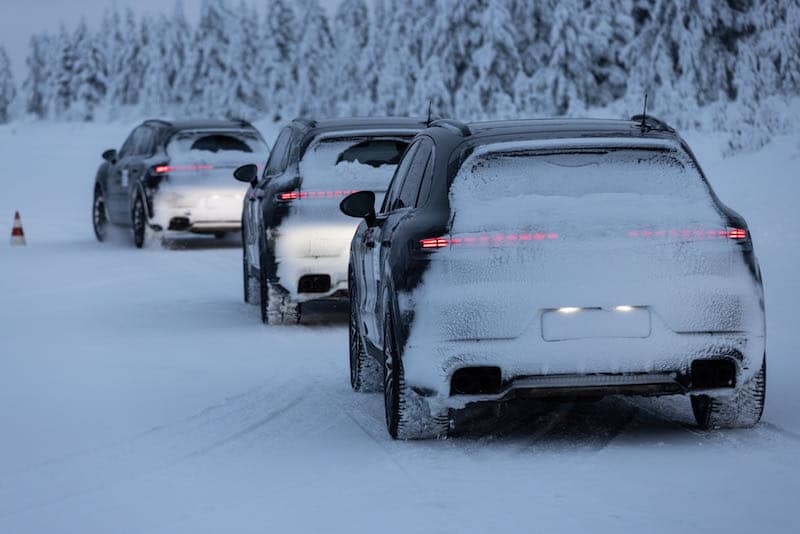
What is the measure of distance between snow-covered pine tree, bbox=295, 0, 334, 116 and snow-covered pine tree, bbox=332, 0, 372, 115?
89cm

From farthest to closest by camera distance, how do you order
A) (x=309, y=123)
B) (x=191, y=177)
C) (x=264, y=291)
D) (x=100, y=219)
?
1. (x=100, y=219)
2. (x=191, y=177)
3. (x=309, y=123)
4. (x=264, y=291)

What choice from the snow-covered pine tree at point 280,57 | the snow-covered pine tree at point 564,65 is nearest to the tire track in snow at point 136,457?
the snow-covered pine tree at point 564,65

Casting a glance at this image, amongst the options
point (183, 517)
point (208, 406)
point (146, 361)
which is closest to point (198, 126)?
point (146, 361)

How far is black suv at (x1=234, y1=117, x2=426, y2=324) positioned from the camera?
1351cm

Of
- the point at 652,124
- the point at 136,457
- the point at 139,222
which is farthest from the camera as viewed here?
the point at 139,222

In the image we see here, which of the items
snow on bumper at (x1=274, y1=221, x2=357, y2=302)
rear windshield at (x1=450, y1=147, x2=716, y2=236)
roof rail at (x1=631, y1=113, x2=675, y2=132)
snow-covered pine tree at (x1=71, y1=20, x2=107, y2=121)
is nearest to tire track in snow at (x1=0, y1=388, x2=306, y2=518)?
rear windshield at (x1=450, y1=147, x2=716, y2=236)

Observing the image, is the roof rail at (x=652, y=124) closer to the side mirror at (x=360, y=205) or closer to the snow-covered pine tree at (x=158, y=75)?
the side mirror at (x=360, y=205)

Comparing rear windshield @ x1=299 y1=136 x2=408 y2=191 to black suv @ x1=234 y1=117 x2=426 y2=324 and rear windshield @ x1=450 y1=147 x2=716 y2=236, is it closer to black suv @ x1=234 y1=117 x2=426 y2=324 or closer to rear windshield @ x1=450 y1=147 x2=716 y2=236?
black suv @ x1=234 y1=117 x2=426 y2=324

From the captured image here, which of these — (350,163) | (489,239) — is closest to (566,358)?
(489,239)

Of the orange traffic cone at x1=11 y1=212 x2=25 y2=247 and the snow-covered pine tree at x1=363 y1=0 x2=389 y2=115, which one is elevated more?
the orange traffic cone at x1=11 y1=212 x2=25 y2=247

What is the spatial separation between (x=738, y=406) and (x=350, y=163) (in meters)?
6.17

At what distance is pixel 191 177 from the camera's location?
23312 mm

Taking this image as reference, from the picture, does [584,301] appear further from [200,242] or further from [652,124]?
[200,242]

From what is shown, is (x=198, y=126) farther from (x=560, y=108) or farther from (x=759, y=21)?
(x=560, y=108)
